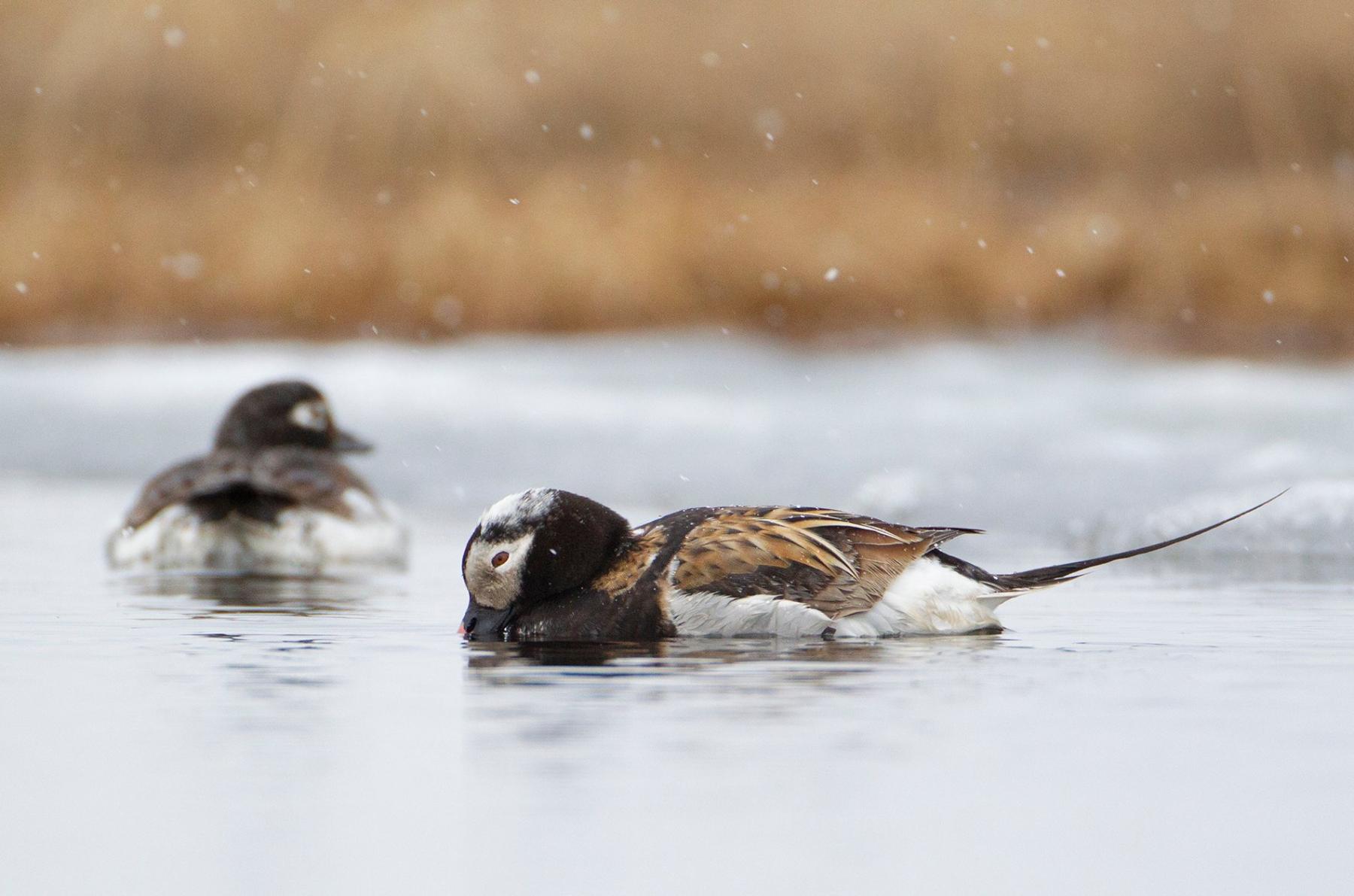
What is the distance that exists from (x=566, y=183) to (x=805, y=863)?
1274 centimetres

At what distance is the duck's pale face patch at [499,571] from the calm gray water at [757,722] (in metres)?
0.18

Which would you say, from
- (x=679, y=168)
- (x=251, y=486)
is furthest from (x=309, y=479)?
(x=679, y=168)

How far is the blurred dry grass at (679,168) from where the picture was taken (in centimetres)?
1517

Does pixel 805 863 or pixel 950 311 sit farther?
pixel 950 311

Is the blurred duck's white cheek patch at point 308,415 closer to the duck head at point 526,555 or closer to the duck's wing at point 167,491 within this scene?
the duck's wing at point 167,491

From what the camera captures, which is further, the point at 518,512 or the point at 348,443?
the point at 348,443

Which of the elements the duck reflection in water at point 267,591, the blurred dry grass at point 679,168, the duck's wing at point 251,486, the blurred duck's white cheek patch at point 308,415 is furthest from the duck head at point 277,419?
the blurred dry grass at point 679,168

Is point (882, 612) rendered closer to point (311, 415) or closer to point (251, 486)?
point (251, 486)

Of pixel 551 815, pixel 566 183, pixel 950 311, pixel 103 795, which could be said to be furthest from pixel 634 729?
pixel 566 183

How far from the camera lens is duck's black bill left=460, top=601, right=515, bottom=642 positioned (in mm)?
6812

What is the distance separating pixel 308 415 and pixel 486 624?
→ 481 cm

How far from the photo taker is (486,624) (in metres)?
6.84

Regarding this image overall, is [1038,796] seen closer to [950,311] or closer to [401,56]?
[950,311]

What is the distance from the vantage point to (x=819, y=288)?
15438 mm
